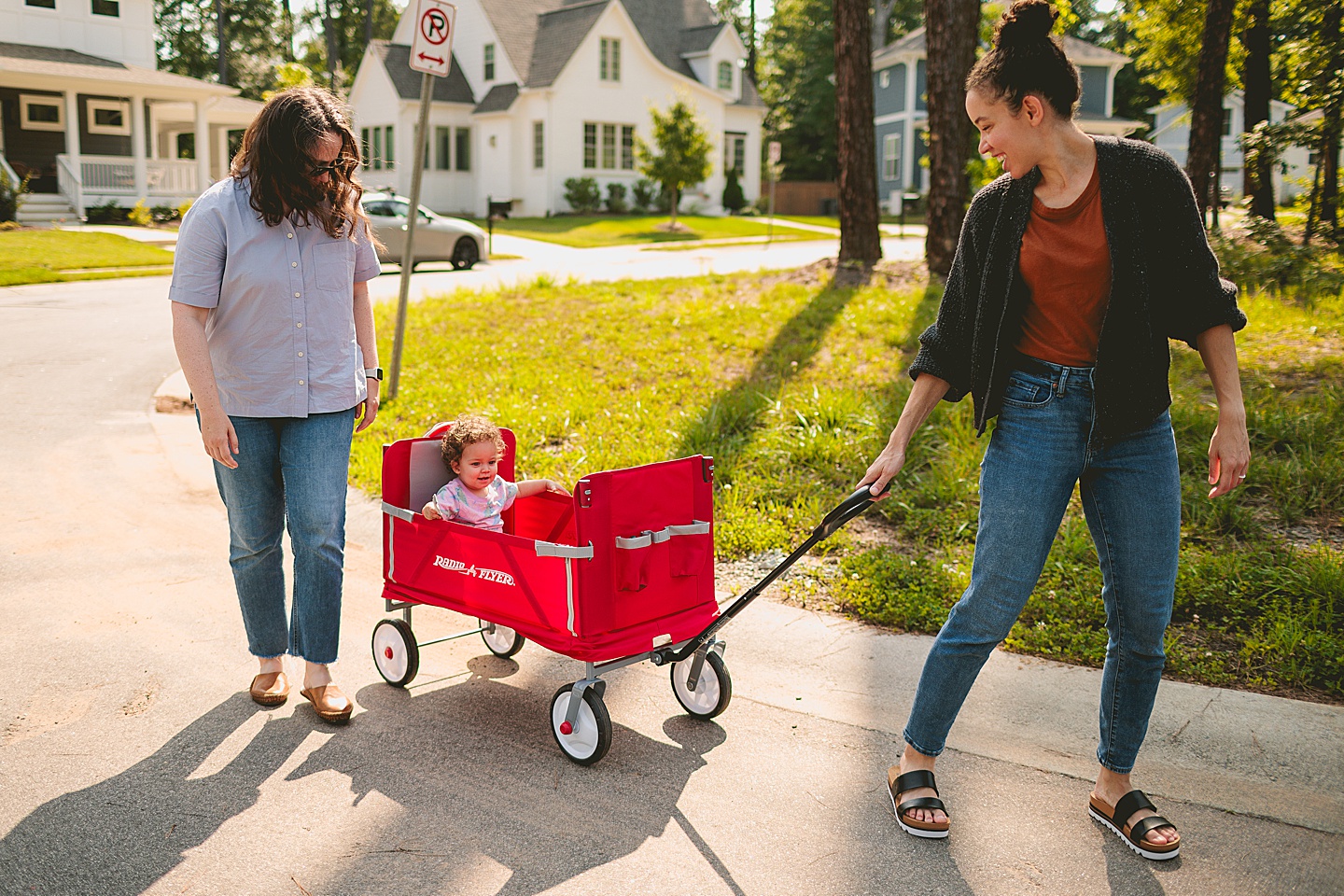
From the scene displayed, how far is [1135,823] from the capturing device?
326 cm

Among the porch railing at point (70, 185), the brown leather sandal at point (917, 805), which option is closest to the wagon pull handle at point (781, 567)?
the brown leather sandal at point (917, 805)

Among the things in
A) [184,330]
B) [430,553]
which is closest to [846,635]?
[430,553]

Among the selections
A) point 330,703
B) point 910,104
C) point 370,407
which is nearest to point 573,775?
point 330,703

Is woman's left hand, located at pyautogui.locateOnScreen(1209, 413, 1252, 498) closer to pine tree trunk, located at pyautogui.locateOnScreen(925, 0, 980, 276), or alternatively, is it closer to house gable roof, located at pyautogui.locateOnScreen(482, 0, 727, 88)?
pine tree trunk, located at pyautogui.locateOnScreen(925, 0, 980, 276)

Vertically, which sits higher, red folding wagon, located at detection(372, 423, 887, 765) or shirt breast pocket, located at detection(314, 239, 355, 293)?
shirt breast pocket, located at detection(314, 239, 355, 293)

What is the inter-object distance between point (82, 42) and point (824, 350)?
108 feet

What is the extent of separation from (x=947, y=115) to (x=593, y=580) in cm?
970

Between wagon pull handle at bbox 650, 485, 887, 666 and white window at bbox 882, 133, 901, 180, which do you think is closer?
wagon pull handle at bbox 650, 485, 887, 666

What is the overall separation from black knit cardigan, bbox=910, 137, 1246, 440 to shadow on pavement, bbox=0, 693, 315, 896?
2695 millimetres

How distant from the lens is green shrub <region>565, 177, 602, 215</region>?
38.3 meters

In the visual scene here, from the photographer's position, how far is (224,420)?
3.82 meters

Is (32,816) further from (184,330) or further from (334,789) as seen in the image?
(184,330)

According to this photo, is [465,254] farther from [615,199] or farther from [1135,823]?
[1135,823]

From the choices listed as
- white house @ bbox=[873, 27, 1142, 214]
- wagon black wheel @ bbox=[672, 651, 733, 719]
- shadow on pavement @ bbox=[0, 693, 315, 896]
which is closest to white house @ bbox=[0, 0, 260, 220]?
white house @ bbox=[873, 27, 1142, 214]
